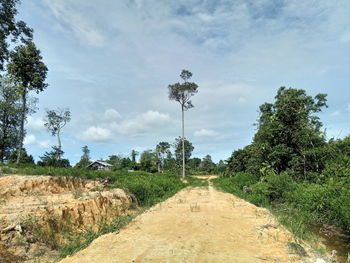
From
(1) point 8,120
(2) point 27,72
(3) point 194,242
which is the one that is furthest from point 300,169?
(1) point 8,120

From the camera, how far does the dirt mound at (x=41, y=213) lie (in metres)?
5.46

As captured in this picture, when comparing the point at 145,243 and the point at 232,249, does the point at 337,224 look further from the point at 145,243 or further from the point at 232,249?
the point at 145,243

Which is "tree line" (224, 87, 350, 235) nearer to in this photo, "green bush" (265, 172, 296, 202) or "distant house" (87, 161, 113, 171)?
"green bush" (265, 172, 296, 202)

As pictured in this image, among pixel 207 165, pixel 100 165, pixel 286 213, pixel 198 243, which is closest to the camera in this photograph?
pixel 198 243

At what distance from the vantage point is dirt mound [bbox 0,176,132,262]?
17.9 ft

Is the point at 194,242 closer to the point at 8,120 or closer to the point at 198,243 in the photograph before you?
the point at 198,243

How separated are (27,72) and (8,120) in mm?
16342

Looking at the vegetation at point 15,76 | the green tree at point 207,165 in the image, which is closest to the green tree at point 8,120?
the vegetation at point 15,76

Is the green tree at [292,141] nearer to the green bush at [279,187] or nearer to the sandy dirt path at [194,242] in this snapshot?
the green bush at [279,187]

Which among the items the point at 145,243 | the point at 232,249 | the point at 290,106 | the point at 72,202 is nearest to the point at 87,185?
the point at 72,202

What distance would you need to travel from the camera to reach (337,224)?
8547 mm

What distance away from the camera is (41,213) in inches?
266

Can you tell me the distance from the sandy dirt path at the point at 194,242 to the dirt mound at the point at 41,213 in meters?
1.36

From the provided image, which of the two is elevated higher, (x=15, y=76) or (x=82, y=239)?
(x=15, y=76)
